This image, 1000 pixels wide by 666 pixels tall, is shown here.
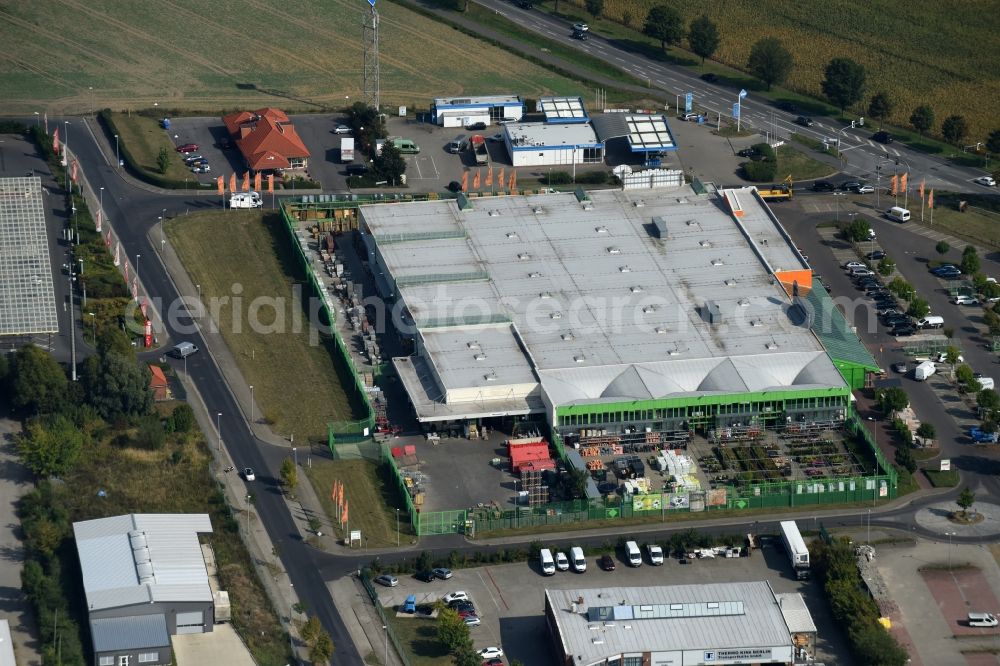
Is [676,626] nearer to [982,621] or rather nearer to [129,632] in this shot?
[982,621]

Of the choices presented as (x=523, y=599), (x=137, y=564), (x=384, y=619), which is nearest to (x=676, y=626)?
(x=523, y=599)

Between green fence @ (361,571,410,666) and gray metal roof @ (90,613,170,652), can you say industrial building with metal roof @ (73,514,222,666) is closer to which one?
gray metal roof @ (90,613,170,652)

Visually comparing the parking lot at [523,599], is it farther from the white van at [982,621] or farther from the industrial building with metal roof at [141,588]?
the industrial building with metal roof at [141,588]

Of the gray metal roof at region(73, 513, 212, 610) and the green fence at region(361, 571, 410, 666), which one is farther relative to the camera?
the gray metal roof at region(73, 513, 212, 610)

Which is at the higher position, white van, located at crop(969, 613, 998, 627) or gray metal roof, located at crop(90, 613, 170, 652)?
white van, located at crop(969, 613, 998, 627)

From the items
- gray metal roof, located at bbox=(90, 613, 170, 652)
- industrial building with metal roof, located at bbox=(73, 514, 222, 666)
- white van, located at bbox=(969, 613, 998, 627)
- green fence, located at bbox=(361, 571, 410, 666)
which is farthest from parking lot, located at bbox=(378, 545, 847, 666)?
gray metal roof, located at bbox=(90, 613, 170, 652)

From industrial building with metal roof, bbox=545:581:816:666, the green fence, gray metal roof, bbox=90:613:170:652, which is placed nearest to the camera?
gray metal roof, bbox=90:613:170:652

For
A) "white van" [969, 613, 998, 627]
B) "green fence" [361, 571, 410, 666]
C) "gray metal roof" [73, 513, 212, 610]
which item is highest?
"gray metal roof" [73, 513, 212, 610]

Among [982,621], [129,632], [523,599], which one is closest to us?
[129,632]
